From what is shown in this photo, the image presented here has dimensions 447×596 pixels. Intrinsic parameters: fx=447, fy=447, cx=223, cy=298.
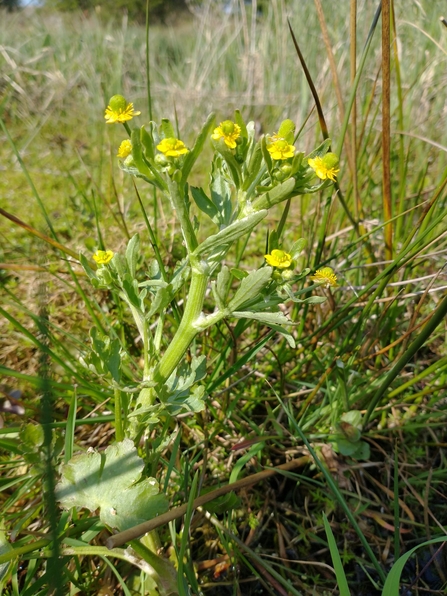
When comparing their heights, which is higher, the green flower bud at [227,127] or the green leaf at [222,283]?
the green flower bud at [227,127]

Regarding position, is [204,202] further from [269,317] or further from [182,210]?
[269,317]

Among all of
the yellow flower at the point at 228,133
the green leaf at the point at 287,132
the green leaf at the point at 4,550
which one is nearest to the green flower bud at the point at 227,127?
the yellow flower at the point at 228,133

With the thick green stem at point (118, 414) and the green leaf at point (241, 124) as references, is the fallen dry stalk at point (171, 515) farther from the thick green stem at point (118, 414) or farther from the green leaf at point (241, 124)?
the green leaf at point (241, 124)

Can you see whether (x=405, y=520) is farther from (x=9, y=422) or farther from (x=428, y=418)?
(x=9, y=422)

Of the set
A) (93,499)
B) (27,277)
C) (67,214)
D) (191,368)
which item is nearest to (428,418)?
(191,368)

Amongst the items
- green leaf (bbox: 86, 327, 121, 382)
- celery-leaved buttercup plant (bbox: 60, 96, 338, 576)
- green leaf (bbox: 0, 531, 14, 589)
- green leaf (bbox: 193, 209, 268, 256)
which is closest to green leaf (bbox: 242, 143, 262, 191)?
celery-leaved buttercup plant (bbox: 60, 96, 338, 576)

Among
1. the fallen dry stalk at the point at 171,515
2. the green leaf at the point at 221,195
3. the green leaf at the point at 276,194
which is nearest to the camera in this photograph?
the fallen dry stalk at the point at 171,515

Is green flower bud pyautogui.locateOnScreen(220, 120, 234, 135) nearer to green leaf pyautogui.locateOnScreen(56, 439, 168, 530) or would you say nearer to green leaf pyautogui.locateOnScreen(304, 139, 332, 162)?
green leaf pyautogui.locateOnScreen(304, 139, 332, 162)
